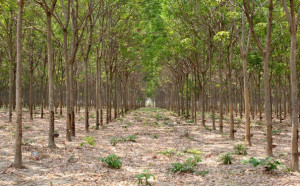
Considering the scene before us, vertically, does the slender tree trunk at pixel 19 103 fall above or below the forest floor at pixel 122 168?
above

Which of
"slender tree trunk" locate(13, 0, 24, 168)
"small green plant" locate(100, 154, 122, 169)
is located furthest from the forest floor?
"slender tree trunk" locate(13, 0, 24, 168)

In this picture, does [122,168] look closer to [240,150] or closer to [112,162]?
[112,162]

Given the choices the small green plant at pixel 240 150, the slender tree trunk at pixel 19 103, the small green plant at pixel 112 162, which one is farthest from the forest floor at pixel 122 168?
the slender tree trunk at pixel 19 103

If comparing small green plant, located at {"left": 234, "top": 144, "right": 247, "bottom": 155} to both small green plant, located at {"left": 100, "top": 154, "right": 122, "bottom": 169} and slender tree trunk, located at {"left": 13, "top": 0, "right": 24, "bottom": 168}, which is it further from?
slender tree trunk, located at {"left": 13, "top": 0, "right": 24, "bottom": 168}

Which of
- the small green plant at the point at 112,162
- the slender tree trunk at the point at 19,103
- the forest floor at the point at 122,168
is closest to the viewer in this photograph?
the forest floor at the point at 122,168

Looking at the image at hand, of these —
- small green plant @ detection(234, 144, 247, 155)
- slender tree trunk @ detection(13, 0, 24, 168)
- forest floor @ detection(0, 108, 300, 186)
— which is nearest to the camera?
forest floor @ detection(0, 108, 300, 186)

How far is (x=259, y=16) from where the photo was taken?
15.0m

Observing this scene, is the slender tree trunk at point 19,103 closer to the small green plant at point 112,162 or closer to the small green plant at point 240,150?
the small green plant at point 112,162

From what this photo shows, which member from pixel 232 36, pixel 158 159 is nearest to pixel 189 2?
pixel 232 36

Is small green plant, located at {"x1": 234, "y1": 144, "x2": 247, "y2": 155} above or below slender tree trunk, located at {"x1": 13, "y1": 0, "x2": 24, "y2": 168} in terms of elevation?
below

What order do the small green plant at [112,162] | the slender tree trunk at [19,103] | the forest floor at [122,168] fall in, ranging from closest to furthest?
the forest floor at [122,168] → the slender tree trunk at [19,103] → the small green plant at [112,162]

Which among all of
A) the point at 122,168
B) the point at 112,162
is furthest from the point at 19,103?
the point at 122,168

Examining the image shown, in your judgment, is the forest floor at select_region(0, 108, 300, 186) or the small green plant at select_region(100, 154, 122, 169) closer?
the forest floor at select_region(0, 108, 300, 186)

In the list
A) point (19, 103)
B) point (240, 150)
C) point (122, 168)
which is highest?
point (19, 103)
